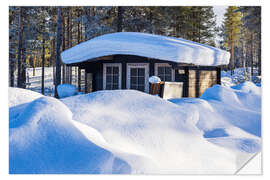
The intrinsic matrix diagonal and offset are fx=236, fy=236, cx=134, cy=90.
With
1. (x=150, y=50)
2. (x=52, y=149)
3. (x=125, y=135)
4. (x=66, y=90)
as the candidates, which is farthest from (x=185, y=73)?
(x=52, y=149)

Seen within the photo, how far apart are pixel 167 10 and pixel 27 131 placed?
1298 cm

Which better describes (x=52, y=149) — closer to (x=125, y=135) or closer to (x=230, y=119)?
(x=125, y=135)

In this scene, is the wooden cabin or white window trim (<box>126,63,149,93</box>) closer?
the wooden cabin

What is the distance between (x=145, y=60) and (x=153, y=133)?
18.5 ft

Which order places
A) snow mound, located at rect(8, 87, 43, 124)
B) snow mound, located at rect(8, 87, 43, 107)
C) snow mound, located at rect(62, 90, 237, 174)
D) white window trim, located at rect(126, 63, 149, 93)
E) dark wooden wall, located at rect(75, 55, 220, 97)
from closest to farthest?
snow mound, located at rect(62, 90, 237, 174) → snow mound, located at rect(8, 87, 43, 124) → snow mound, located at rect(8, 87, 43, 107) → dark wooden wall, located at rect(75, 55, 220, 97) → white window trim, located at rect(126, 63, 149, 93)

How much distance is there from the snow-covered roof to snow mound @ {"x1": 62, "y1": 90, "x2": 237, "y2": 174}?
125 inches

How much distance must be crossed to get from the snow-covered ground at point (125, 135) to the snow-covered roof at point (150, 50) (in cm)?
257

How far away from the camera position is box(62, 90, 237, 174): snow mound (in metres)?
2.55

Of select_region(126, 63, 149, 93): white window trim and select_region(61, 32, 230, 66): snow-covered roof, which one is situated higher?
select_region(61, 32, 230, 66): snow-covered roof

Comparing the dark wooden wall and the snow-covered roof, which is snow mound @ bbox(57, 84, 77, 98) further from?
the dark wooden wall

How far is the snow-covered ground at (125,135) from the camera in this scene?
2121mm

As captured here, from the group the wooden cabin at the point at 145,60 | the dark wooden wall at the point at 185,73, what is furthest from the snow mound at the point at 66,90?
the dark wooden wall at the point at 185,73

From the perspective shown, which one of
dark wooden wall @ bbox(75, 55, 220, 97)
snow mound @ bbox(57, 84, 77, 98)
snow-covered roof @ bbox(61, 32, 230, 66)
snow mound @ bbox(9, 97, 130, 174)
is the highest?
snow-covered roof @ bbox(61, 32, 230, 66)

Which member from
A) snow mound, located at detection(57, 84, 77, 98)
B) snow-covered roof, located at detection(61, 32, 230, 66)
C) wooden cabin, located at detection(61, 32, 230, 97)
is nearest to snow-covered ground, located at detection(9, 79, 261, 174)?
snow-covered roof, located at detection(61, 32, 230, 66)
